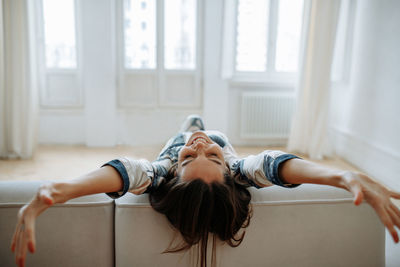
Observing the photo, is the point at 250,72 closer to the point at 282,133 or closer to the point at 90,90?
the point at 282,133

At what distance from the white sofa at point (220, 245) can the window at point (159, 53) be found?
287 cm

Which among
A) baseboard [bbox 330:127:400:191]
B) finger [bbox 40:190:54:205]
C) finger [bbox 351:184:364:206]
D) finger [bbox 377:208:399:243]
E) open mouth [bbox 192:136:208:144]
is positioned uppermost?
finger [bbox 351:184:364:206]

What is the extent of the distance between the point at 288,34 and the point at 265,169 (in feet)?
10.2

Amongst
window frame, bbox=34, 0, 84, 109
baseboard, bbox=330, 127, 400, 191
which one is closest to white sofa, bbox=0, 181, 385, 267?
baseboard, bbox=330, 127, 400, 191

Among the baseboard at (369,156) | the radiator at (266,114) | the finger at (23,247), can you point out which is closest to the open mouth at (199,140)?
the finger at (23,247)

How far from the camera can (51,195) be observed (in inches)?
33.7

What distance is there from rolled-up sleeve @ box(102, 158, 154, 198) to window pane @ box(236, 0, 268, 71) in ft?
9.68

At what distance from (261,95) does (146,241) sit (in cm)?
303

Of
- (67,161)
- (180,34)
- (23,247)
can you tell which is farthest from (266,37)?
(23,247)

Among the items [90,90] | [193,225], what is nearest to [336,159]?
[90,90]

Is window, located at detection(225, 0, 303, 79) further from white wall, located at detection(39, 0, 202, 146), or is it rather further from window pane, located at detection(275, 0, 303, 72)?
white wall, located at detection(39, 0, 202, 146)

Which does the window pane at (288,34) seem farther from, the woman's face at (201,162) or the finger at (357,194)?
the finger at (357,194)

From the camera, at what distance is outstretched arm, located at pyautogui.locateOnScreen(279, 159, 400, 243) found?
2.70ft

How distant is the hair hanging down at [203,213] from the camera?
3.43 ft
